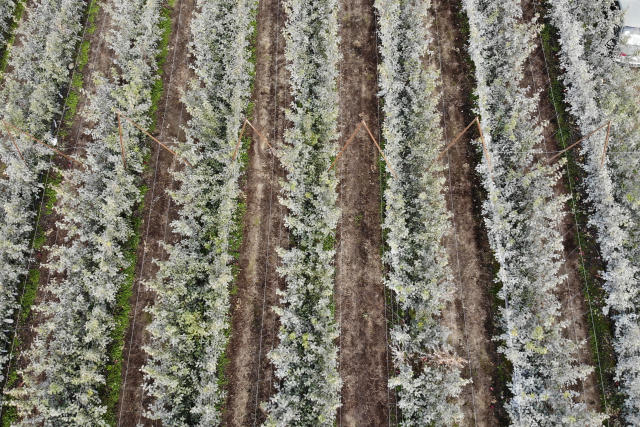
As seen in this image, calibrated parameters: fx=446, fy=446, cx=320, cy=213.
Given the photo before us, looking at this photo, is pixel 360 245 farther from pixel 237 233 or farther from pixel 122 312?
pixel 122 312

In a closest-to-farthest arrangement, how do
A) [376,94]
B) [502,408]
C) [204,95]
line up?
[502,408] < [204,95] < [376,94]

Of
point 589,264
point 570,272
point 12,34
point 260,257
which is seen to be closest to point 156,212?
point 260,257

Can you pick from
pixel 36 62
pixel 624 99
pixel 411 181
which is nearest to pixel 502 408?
pixel 411 181

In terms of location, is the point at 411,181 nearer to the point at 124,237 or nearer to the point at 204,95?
the point at 204,95

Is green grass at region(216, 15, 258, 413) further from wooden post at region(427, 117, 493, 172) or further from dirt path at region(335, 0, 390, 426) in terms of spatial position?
wooden post at region(427, 117, 493, 172)

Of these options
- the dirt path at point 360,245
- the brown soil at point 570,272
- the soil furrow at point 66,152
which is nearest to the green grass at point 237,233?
the dirt path at point 360,245

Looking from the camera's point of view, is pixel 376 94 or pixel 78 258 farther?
pixel 376 94

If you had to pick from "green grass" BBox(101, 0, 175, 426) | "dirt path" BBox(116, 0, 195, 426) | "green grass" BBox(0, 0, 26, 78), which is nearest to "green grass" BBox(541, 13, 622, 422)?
"dirt path" BBox(116, 0, 195, 426)
